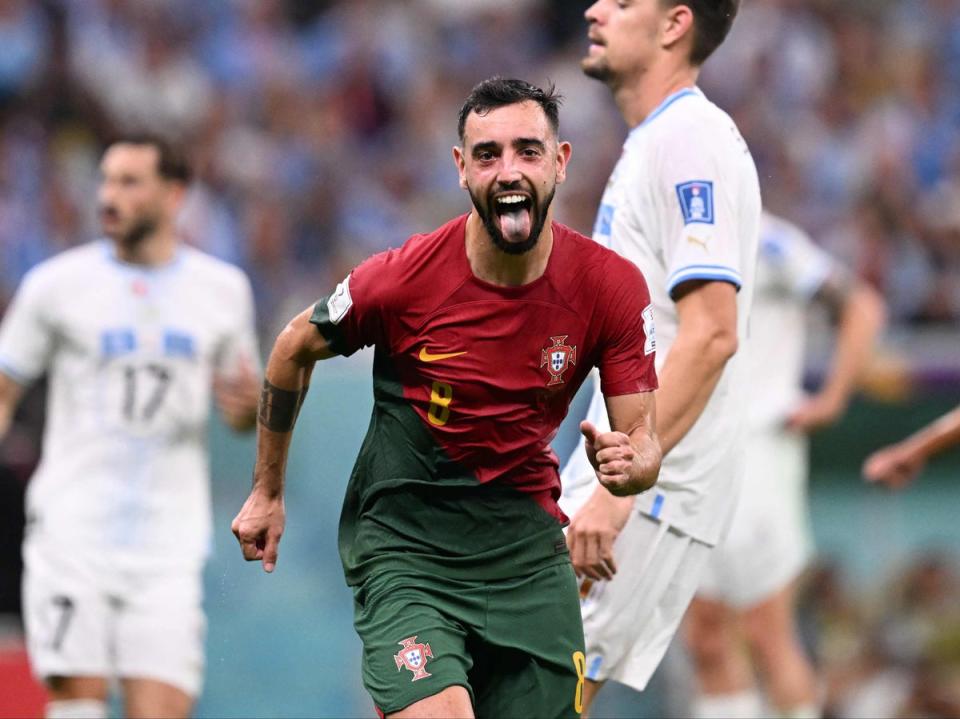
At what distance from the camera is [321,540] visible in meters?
8.85

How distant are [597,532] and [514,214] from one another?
110cm

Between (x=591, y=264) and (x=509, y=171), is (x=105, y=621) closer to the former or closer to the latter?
(x=591, y=264)

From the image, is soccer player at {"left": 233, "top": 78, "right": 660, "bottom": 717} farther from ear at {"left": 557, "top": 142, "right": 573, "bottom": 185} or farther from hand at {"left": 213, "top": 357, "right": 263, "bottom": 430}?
hand at {"left": 213, "top": 357, "right": 263, "bottom": 430}

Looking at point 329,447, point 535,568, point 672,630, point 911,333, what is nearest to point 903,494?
point 911,333

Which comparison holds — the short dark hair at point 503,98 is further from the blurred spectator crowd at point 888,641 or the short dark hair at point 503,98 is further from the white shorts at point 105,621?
the blurred spectator crowd at point 888,641

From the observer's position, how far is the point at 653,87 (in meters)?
5.54

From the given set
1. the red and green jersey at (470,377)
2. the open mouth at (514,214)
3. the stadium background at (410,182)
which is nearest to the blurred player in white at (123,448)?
the stadium background at (410,182)

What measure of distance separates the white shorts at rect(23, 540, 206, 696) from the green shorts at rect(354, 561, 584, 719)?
7.84 ft

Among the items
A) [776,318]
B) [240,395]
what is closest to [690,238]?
[240,395]

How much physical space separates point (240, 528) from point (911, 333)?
309 inches

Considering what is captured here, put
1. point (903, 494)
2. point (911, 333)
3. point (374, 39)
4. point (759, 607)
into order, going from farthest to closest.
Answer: point (374, 39)
point (911, 333)
point (903, 494)
point (759, 607)

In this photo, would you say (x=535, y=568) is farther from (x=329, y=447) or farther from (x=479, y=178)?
(x=329, y=447)

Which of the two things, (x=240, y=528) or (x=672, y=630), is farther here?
(x=672, y=630)

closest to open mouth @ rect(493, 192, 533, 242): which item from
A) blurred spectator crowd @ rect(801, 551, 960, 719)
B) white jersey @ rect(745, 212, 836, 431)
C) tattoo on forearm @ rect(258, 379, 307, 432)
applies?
tattoo on forearm @ rect(258, 379, 307, 432)
